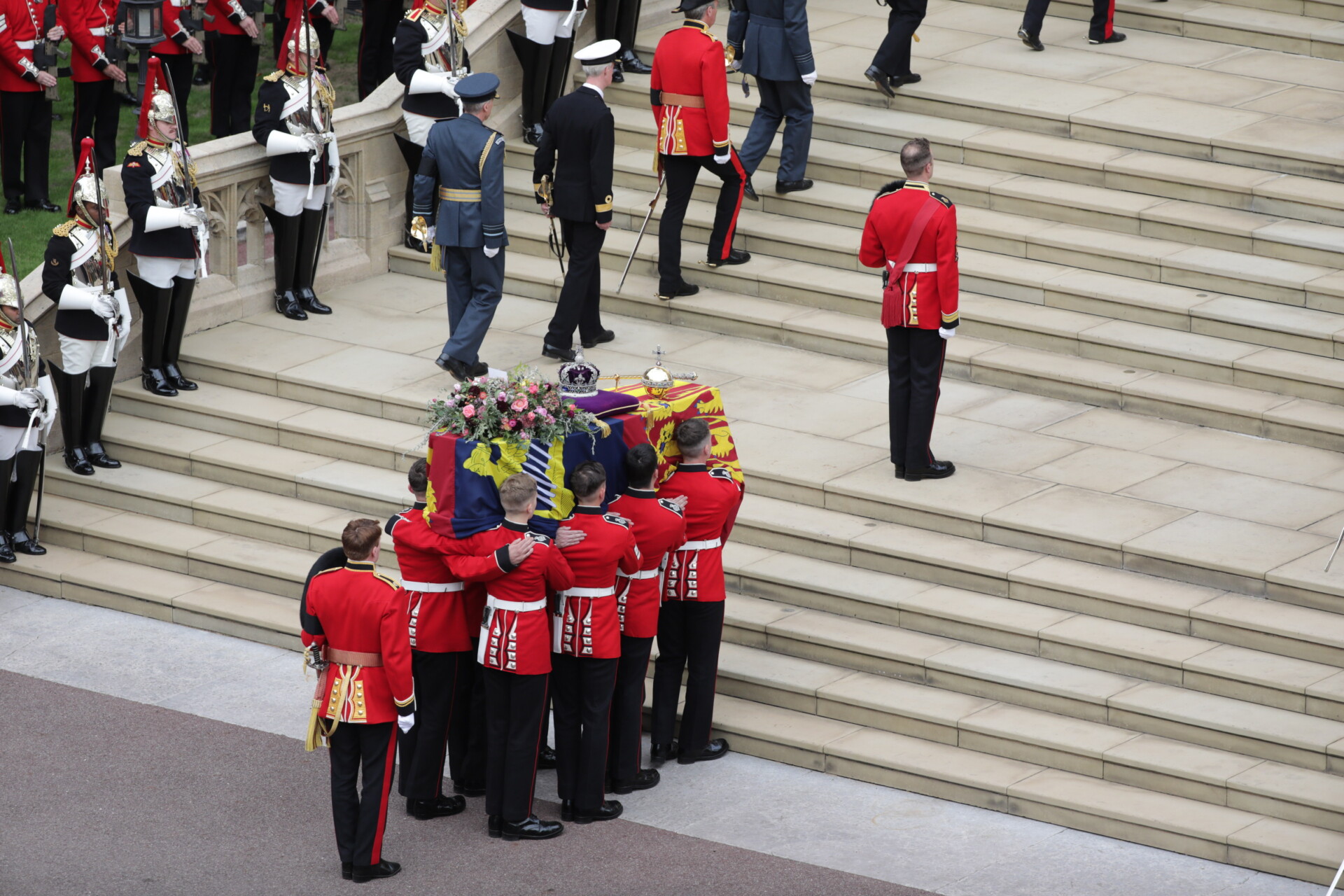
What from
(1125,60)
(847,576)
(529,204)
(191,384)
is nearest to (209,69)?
(529,204)

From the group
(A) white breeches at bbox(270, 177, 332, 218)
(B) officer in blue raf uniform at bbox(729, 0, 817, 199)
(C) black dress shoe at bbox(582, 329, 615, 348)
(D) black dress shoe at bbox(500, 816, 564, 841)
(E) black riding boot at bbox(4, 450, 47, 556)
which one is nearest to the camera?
(D) black dress shoe at bbox(500, 816, 564, 841)

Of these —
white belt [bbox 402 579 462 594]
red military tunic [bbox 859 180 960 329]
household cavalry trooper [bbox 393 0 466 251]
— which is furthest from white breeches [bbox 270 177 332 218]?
white belt [bbox 402 579 462 594]

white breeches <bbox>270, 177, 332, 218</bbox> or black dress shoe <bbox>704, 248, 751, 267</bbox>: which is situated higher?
white breeches <bbox>270, 177, 332, 218</bbox>

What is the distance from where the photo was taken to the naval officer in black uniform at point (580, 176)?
39.8 feet

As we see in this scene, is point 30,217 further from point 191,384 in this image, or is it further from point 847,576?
point 847,576

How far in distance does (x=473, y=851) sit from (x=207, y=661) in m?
2.64

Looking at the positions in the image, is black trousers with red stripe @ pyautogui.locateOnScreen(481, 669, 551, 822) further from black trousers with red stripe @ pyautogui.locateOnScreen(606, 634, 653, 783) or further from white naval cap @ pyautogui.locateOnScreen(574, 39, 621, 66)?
white naval cap @ pyautogui.locateOnScreen(574, 39, 621, 66)

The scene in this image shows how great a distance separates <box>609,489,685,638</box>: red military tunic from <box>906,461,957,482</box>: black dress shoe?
7.68ft

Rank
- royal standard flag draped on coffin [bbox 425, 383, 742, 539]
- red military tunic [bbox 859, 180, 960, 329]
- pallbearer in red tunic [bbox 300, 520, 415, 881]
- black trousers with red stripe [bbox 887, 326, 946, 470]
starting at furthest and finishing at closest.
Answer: black trousers with red stripe [bbox 887, 326, 946, 470] → red military tunic [bbox 859, 180, 960, 329] → royal standard flag draped on coffin [bbox 425, 383, 742, 539] → pallbearer in red tunic [bbox 300, 520, 415, 881]

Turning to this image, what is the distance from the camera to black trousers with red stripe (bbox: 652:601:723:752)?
9344mm

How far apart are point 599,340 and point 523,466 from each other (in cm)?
430

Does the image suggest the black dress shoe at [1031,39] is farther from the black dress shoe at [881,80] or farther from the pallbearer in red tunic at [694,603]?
the pallbearer in red tunic at [694,603]

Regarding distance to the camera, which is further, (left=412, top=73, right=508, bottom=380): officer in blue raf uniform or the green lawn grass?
the green lawn grass

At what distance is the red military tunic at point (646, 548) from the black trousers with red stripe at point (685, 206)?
4.36 metres
